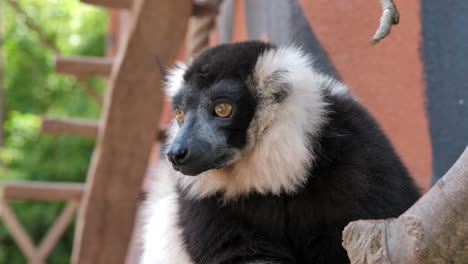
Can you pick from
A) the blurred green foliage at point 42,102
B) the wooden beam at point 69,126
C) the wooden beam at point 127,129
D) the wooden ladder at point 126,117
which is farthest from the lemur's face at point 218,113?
the blurred green foliage at point 42,102

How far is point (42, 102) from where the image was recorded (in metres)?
18.7

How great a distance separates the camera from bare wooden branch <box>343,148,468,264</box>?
1.61 meters

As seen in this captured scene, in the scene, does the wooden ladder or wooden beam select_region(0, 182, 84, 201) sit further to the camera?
wooden beam select_region(0, 182, 84, 201)

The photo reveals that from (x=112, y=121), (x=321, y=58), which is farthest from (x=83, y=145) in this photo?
(x=321, y=58)

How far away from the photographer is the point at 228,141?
2.68m

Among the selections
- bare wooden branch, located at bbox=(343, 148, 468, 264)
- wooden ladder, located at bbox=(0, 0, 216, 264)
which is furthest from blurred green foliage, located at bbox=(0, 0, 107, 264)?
bare wooden branch, located at bbox=(343, 148, 468, 264)

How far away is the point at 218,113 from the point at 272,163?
32 centimetres

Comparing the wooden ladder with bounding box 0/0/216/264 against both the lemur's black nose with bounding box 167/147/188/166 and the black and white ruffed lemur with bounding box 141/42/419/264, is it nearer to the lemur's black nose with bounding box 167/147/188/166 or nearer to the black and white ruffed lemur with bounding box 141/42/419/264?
the black and white ruffed lemur with bounding box 141/42/419/264

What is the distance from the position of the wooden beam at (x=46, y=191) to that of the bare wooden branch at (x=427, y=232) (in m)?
4.93

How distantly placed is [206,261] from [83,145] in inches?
550

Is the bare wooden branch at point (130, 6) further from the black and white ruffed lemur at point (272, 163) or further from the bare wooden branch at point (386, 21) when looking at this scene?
the bare wooden branch at point (386, 21)

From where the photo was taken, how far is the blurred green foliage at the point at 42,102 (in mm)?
15156

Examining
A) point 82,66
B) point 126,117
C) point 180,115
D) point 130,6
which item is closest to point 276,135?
point 180,115

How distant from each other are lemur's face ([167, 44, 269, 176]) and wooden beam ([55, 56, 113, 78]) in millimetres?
2413
